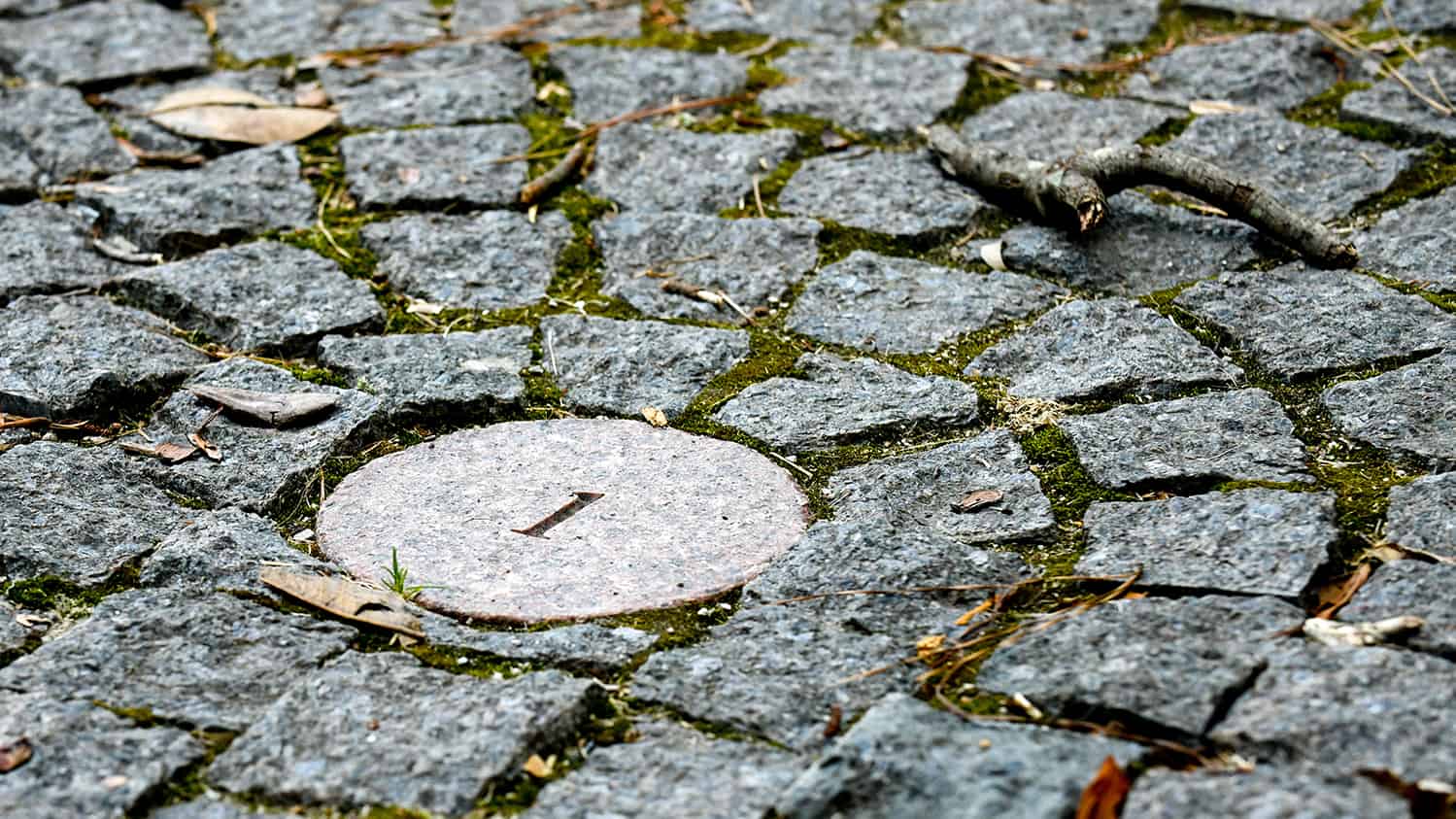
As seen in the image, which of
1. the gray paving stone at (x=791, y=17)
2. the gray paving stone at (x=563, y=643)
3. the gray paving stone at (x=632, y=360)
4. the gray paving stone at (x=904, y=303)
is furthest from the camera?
the gray paving stone at (x=791, y=17)

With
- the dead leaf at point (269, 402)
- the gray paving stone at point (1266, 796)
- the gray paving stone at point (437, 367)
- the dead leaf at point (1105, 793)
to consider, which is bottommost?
the dead leaf at point (269, 402)

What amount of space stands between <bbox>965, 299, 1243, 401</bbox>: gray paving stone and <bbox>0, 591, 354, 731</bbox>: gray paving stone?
119 cm

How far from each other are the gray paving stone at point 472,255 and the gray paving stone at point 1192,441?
1086 mm

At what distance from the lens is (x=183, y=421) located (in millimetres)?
2547

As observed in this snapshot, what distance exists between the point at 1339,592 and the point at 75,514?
1.71m

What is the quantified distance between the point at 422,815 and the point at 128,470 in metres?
0.98

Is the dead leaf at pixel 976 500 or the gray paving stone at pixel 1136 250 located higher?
the gray paving stone at pixel 1136 250

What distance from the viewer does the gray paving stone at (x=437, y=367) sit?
8.48 ft

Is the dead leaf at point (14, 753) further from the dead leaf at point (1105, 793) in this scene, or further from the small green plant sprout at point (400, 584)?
the dead leaf at point (1105, 793)

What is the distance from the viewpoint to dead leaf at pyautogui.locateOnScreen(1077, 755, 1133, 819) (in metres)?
1.57

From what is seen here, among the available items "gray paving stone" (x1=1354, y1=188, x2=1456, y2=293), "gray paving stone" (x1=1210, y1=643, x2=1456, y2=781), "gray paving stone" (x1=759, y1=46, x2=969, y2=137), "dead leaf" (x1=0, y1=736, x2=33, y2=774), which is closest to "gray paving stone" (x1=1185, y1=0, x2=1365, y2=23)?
"gray paving stone" (x1=759, y1=46, x2=969, y2=137)

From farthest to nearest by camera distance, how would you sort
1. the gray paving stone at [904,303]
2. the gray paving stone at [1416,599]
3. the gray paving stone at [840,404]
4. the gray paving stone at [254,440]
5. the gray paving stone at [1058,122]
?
1. the gray paving stone at [1058,122]
2. the gray paving stone at [904,303]
3. the gray paving stone at [840,404]
4. the gray paving stone at [254,440]
5. the gray paving stone at [1416,599]

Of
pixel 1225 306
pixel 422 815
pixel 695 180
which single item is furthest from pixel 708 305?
pixel 422 815

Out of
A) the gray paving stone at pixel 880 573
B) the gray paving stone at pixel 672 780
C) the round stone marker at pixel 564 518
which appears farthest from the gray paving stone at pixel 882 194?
the gray paving stone at pixel 672 780
